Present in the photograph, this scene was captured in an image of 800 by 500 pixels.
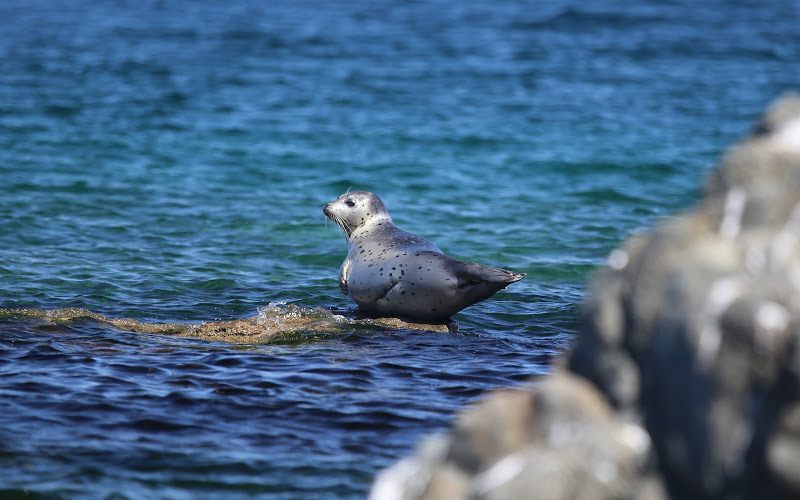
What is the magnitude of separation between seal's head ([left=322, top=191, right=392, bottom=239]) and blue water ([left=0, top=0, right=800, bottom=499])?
0.73 meters

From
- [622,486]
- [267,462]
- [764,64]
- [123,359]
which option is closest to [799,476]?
[622,486]

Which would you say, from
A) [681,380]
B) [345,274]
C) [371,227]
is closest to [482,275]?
[345,274]

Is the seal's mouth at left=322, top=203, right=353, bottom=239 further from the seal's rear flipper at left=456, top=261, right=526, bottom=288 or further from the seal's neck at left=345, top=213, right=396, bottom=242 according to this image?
the seal's rear flipper at left=456, top=261, right=526, bottom=288

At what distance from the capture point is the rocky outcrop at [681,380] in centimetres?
241

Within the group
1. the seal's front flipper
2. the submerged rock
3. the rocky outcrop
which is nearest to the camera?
the rocky outcrop

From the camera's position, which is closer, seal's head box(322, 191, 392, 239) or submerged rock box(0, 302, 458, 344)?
submerged rock box(0, 302, 458, 344)

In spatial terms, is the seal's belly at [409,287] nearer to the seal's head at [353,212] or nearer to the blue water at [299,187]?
the blue water at [299,187]

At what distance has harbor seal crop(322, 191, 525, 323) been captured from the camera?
673cm

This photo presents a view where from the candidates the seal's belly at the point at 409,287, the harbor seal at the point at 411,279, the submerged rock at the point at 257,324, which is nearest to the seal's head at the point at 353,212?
the harbor seal at the point at 411,279

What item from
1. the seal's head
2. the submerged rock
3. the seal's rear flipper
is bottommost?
the submerged rock

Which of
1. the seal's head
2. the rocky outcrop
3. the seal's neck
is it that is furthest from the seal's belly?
the rocky outcrop

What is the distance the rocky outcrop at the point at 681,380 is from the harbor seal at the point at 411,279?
3.73 metres

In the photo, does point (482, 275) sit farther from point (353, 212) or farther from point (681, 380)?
point (681, 380)

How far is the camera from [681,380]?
8.26 feet
